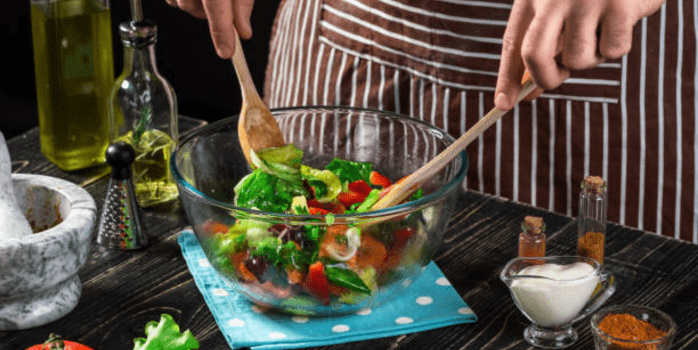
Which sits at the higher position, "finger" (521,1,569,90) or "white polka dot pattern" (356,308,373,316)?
"finger" (521,1,569,90)

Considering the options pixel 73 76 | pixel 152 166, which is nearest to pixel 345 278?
pixel 152 166

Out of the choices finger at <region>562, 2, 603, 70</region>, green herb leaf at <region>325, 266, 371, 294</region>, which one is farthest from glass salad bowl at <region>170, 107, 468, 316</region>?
finger at <region>562, 2, 603, 70</region>

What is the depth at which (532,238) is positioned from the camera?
1.26 m

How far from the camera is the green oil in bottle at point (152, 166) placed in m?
1.51

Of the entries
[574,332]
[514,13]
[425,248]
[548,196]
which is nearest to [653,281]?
[574,332]

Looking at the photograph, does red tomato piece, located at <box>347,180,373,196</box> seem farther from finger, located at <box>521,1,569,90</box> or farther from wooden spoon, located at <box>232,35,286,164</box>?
finger, located at <box>521,1,569,90</box>

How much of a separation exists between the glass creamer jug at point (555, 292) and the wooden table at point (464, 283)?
24 mm

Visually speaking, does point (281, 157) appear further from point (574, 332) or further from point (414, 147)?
point (574, 332)

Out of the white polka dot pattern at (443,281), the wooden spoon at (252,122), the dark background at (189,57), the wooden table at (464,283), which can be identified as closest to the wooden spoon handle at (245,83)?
the wooden spoon at (252,122)

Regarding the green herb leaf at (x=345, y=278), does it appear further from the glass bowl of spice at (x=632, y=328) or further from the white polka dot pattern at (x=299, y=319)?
the glass bowl of spice at (x=632, y=328)

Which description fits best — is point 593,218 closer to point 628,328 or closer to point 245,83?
→ point 628,328

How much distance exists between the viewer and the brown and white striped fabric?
1.68 m

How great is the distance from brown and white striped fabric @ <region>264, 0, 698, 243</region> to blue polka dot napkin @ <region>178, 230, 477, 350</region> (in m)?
0.57

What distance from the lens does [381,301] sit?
120 cm
